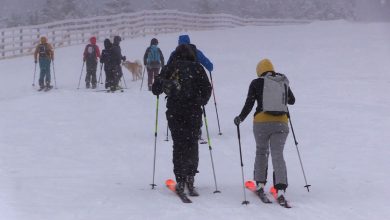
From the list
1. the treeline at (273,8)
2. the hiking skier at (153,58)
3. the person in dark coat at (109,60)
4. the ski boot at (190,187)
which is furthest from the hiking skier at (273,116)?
the treeline at (273,8)

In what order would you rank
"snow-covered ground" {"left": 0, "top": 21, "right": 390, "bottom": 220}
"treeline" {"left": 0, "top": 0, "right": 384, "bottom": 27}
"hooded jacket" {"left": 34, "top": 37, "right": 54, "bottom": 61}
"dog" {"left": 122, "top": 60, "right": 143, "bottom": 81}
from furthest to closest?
"treeline" {"left": 0, "top": 0, "right": 384, "bottom": 27}
"dog" {"left": 122, "top": 60, "right": 143, "bottom": 81}
"hooded jacket" {"left": 34, "top": 37, "right": 54, "bottom": 61}
"snow-covered ground" {"left": 0, "top": 21, "right": 390, "bottom": 220}

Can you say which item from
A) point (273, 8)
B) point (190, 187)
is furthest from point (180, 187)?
point (273, 8)

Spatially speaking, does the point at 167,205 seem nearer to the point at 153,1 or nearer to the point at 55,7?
the point at 55,7

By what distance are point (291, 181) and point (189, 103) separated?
237 centimetres

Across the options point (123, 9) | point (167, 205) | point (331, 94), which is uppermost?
point (123, 9)

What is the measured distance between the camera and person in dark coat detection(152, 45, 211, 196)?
7.09m

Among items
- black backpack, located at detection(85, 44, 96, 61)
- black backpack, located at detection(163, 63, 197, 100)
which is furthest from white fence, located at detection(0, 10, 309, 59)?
black backpack, located at detection(163, 63, 197, 100)

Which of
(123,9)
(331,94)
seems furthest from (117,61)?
(123,9)

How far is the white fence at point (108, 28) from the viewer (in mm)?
29422

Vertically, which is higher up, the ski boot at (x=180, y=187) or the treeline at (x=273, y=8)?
the treeline at (x=273, y=8)

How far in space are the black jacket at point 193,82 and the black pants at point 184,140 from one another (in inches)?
3.5

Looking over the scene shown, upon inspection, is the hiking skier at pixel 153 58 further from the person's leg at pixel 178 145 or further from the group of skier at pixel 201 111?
the person's leg at pixel 178 145

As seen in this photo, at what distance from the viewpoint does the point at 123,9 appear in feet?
188

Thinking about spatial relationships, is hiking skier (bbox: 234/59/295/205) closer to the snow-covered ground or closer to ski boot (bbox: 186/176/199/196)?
the snow-covered ground
